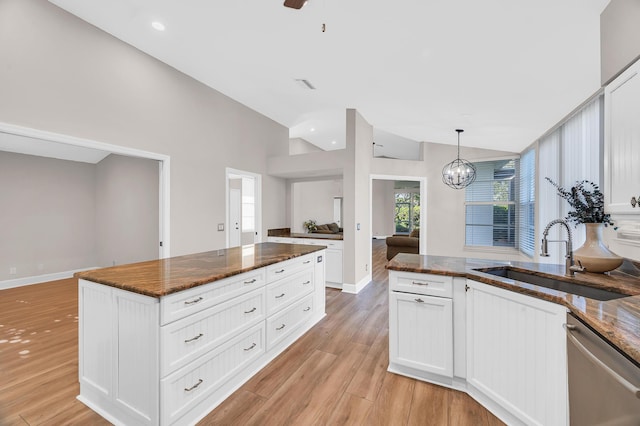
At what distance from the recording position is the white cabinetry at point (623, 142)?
146 centimetres

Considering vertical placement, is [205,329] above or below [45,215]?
below

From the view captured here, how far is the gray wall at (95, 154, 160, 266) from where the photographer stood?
5.16 m

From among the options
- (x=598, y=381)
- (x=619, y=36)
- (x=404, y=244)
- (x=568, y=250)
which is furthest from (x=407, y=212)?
(x=598, y=381)

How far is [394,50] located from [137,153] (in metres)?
2.98

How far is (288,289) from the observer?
2.65 meters

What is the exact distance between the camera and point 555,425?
1361 millimetres

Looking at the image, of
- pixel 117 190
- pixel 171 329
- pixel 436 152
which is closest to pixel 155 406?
pixel 171 329

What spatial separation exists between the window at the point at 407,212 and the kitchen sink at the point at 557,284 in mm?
9875

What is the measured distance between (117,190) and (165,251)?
3.22 meters

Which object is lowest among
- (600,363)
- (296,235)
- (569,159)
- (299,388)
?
(299,388)

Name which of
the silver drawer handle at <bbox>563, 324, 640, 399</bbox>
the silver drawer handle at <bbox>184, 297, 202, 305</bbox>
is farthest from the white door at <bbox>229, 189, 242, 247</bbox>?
the silver drawer handle at <bbox>563, 324, 640, 399</bbox>

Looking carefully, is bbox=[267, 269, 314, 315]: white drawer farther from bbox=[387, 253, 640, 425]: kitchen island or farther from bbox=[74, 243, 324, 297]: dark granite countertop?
bbox=[387, 253, 640, 425]: kitchen island

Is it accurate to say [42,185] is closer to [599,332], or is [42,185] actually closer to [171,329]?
[171,329]

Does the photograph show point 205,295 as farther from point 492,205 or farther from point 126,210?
point 492,205
